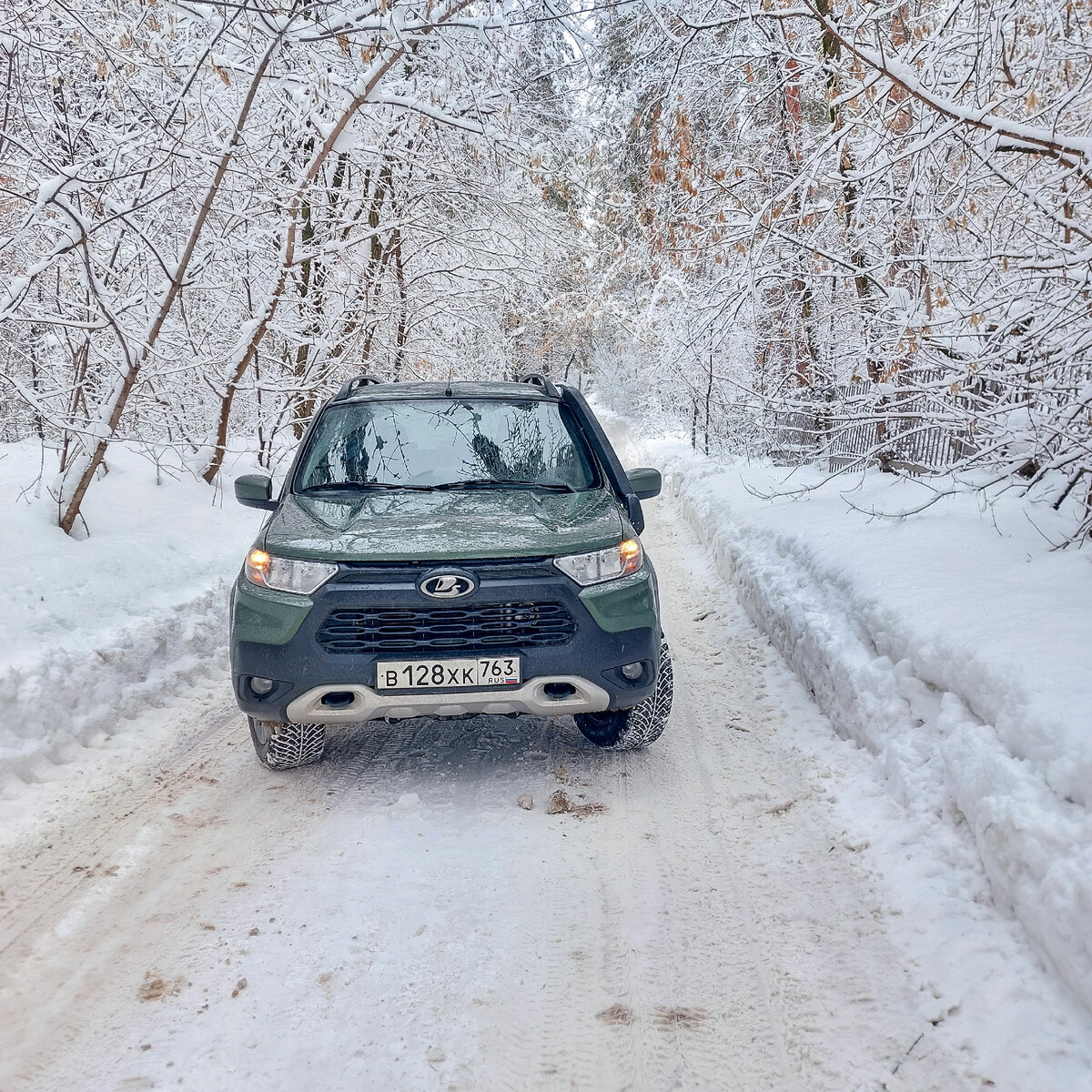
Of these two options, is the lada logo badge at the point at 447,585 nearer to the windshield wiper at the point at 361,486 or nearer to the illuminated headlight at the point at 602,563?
the illuminated headlight at the point at 602,563

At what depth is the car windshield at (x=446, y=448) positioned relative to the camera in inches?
175

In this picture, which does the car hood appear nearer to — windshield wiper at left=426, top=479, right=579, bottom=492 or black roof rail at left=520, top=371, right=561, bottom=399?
windshield wiper at left=426, top=479, right=579, bottom=492

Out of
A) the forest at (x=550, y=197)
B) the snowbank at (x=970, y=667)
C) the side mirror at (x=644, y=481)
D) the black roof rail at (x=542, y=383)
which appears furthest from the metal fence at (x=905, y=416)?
the black roof rail at (x=542, y=383)

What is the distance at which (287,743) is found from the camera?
3.99m

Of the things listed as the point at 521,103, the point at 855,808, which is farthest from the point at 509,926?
the point at 521,103

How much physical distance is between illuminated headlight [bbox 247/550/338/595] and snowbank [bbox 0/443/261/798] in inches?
54.6

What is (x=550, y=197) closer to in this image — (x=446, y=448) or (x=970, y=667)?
(x=446, y=448)

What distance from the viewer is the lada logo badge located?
353 centimetres

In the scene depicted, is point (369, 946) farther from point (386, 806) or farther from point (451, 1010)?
point (386, 806)

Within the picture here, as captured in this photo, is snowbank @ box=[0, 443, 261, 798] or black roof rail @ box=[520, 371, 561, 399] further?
black roof rail @ box=[520, 371, 561, 399]

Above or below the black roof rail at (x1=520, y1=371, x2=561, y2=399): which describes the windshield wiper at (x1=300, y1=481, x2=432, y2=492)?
below

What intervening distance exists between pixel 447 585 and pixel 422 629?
0.71 feet

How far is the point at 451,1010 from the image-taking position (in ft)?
7.92

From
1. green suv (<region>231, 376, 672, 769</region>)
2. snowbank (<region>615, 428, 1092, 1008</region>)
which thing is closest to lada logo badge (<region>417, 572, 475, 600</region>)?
green suv (<region>231, 376, 672, 769</region>)
